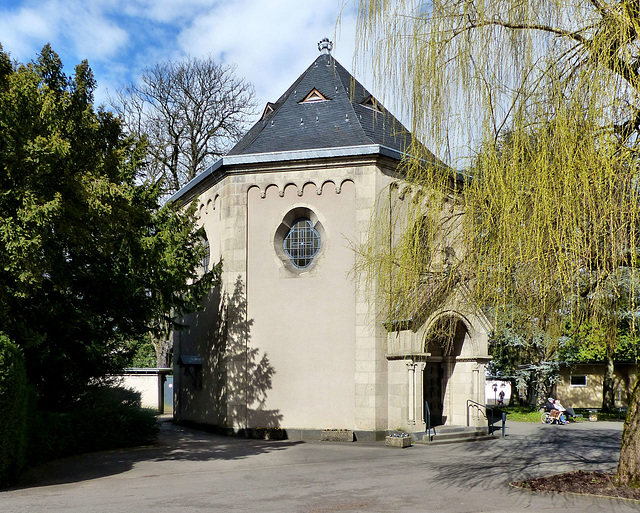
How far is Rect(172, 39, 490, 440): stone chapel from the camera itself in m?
16.0

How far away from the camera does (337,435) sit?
51.9ft

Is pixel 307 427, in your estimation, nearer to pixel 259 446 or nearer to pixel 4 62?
pixel 259 446

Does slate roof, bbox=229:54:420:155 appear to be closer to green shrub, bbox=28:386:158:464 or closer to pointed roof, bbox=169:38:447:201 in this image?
pointed roof, bbox=169:38:447:201

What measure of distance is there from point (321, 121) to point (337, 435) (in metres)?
8.88

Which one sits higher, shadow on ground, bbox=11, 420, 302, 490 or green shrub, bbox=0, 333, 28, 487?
green shrub, bbox=0, 333, 28, 487

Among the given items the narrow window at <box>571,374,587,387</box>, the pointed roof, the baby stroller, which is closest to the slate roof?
the pointed roof

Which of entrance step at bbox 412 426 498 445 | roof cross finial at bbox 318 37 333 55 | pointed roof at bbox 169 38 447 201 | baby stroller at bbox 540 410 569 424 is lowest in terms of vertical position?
baby stroller at bbox 540 410 569 424

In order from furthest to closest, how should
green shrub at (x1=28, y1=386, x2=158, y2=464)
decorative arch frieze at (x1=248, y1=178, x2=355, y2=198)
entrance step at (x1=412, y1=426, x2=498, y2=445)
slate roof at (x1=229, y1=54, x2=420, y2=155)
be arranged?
slate roof at (x1=229, y1=54, x2=420, y2=155), decorative arch frieze at (x1=248, y1=178, x2=355, y2=198), entrance step at (x1=412, y1=426, x2=498, y2=445), green shrub at (x1=28, y1=386, x2=158, y2=464)

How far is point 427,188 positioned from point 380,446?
8.74 metres

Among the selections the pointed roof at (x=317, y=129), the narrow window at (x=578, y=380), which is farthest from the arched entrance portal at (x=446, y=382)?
the narrow window at (x=578, y=380)

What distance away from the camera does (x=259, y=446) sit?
14.8 meters

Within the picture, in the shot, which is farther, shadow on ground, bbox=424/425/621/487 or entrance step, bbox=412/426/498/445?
entrance step, bbox=412/426/498/445

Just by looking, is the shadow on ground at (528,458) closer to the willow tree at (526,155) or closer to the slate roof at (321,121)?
the willow tree at (526,155)

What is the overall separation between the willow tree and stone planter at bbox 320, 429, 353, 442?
830 cm
